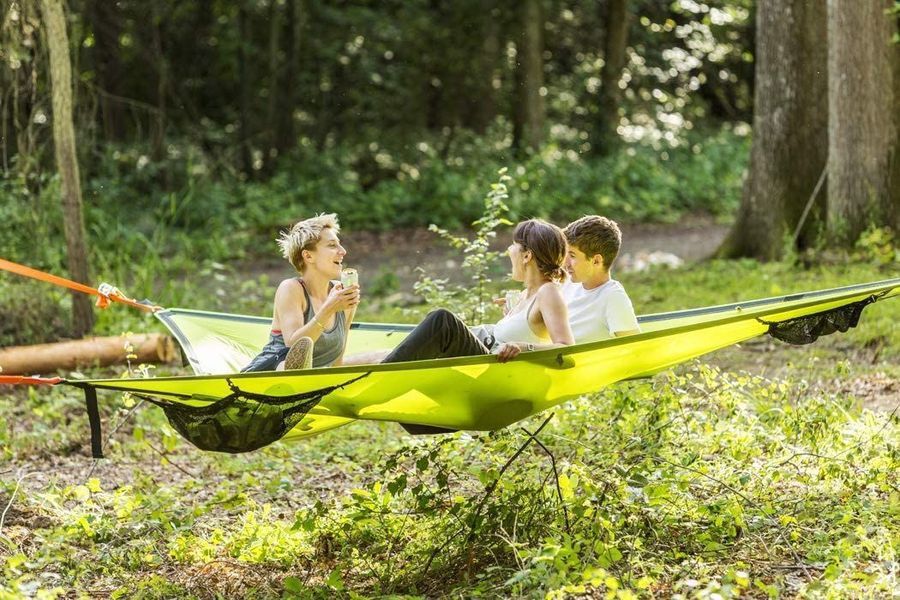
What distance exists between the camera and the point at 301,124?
12258mm

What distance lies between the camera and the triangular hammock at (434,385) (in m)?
2.54

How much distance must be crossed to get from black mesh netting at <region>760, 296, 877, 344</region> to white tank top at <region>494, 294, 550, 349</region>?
0.61 metres

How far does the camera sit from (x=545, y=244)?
2.95 m

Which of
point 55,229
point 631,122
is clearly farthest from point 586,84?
point 55,229

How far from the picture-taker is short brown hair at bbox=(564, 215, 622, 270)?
3.03 metres

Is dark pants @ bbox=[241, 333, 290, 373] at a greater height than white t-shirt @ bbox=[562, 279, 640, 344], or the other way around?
white t-shirt @ bbox=[562, 279, 640, 344]

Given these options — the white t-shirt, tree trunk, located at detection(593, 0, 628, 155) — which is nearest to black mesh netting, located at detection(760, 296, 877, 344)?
the white t-shirt

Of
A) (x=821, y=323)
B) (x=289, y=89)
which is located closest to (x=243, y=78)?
(x=289, y=89)

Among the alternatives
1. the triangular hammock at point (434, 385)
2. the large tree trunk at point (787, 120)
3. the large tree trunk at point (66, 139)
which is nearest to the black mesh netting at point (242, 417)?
the triangular hammock at point (434, 385)

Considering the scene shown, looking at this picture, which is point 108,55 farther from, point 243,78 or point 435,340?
point 435,340

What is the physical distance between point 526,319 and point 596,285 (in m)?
0.22

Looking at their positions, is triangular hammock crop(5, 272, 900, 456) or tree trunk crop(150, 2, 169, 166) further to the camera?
tree trunk crop(150, 2, 169, 166)

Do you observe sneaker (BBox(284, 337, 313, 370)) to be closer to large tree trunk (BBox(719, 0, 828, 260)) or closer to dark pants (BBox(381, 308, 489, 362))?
dark pants (BBox(381, 308, 489, 362))

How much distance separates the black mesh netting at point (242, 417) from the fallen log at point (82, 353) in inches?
92.1
